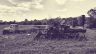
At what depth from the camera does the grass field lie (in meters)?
52.1

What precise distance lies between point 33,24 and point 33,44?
21.3m

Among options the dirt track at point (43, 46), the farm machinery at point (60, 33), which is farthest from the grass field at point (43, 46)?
the farm machinery at point (60, 33)

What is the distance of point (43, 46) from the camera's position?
54.7 m

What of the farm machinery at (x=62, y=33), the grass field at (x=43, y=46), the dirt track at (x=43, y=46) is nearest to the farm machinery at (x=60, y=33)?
the farm machinery at (x=62, y=33)

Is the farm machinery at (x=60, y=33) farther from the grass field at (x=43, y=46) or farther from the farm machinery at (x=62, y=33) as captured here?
the grass field at (x=43, y=46)

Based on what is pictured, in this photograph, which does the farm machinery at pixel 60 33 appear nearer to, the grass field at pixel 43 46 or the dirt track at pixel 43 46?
the grass field at pixel 43 46

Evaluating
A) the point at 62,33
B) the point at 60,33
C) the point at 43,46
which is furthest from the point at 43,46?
the point at 62,33

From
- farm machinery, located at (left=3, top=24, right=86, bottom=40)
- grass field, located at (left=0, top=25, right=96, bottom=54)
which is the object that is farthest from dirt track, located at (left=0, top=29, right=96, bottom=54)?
farm machinery, located at (left=3, top=24, right=86, bottom=40)

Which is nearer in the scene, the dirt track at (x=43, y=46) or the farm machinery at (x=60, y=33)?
the dirt track at (x=43, y=46)

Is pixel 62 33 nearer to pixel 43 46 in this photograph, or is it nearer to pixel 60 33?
pixel 60 33

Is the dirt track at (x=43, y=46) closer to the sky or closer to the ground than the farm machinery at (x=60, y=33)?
closer to the ground

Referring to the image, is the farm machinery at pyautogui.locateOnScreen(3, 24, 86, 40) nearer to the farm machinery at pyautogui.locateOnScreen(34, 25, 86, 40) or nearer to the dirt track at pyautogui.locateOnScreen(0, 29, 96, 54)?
the farm machinery at pyautogui.locateOnScreen(34, 25, 86, 40)

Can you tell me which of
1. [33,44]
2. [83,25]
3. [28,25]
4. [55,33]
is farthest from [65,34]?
[28,25]

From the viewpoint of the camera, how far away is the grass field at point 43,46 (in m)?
52.1
